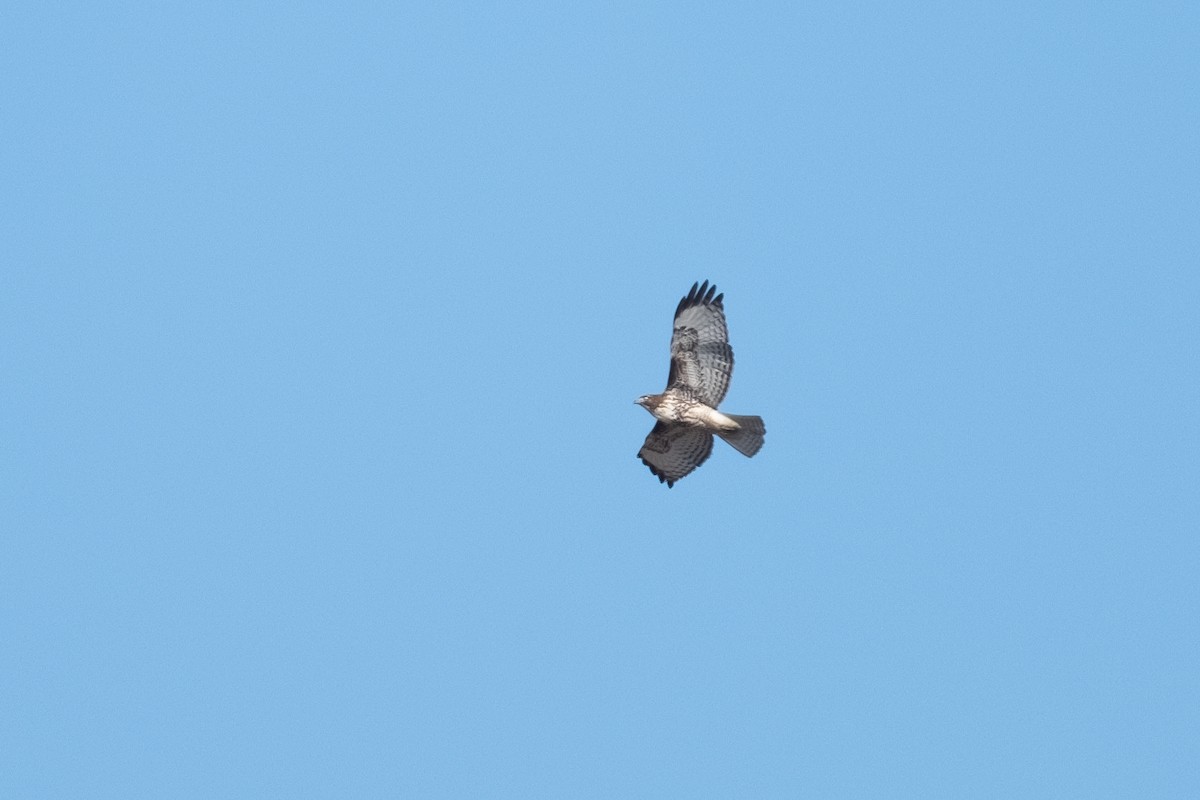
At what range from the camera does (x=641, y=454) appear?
21234 millimetres

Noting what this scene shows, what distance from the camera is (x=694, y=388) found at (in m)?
20.2

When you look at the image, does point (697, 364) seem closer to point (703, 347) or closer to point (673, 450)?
point (703, 347)

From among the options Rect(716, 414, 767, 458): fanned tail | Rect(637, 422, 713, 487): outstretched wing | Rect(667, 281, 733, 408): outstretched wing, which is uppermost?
Rect(667, 281, 733, 408): outstretched wing

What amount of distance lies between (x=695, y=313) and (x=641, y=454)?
6.37 feet

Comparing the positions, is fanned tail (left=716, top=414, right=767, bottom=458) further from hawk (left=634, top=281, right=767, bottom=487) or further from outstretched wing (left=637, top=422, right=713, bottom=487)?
outstretched wing (left=637, top=422, right=713, bottom=487)

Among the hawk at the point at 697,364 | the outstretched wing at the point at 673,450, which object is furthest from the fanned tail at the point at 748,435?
the outstretched wing at the point at 673,450

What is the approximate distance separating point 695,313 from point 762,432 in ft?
4.94

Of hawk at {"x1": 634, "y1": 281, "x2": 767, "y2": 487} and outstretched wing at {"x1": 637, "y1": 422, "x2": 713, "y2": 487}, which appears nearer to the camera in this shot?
hawk at {"x1": 634, "y1": 281, "x2": 767, "y2": 487}

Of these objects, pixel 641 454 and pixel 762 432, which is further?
pixel 641 454

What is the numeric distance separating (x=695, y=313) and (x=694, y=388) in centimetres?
81

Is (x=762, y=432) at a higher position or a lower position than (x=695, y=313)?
lower

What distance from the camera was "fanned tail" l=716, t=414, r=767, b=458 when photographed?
19.8 meters

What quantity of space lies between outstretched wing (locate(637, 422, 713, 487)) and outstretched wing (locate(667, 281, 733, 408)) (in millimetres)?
603

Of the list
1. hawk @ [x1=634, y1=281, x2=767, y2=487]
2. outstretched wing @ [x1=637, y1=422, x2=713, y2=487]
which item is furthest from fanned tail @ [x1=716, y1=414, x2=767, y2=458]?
outstretched wing @ [x1=637, y1=422, x2=713, y2=487]
